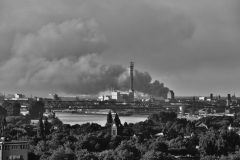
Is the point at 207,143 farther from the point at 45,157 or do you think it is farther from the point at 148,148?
the point at 45,157

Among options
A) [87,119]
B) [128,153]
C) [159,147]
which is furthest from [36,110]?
[128,153]

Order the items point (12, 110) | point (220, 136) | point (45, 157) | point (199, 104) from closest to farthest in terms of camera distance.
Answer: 1. point (45, 157)
2. point (220, 136)
3. point (12, 110)
4. point (199, 104)

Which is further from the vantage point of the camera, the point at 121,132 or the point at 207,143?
the point at 121,132

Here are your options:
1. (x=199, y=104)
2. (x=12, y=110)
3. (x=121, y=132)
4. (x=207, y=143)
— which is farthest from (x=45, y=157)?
(x=199, y=104)

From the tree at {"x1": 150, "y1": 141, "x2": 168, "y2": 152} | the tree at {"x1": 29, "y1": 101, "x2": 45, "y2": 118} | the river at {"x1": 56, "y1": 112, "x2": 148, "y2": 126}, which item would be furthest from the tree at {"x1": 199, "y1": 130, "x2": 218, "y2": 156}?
the tree at {"x1": 29, "y1": 101, "x2": 45, "y2": 118}

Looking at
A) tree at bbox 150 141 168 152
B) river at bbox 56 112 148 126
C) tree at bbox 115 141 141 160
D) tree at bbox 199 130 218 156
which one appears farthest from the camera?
river at bbox 56 112 148 126

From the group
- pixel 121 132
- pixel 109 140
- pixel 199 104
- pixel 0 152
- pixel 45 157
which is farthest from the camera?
pixel 199 104

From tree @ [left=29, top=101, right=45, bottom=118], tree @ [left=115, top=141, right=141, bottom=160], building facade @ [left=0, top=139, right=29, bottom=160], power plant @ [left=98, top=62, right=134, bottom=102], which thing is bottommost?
tree @ [left=115, top=141, right=141, bottom=160]

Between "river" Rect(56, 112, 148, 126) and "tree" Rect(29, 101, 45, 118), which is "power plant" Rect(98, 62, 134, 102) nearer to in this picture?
"river" Rect(56, 112, 148, 126)

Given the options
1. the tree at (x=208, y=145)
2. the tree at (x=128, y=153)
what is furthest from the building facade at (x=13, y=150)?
the tree at (x=208, y=145)

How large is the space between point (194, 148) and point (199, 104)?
104 meters

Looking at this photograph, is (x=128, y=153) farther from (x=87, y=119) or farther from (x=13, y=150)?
(x=87, y=119)

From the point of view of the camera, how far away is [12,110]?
109250mm

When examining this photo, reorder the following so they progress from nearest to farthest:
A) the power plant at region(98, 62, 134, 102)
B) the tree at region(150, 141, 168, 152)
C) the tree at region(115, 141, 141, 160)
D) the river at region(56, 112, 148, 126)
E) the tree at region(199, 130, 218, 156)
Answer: the tree at region(115, 141, 141, 160) < the tree at region(150, 141, 168, 152) < the tree at region(199, 130, 218, 156) < the river at region(56, 112, 148, 126) < the power plant at region(98, 62, 134, 102)
